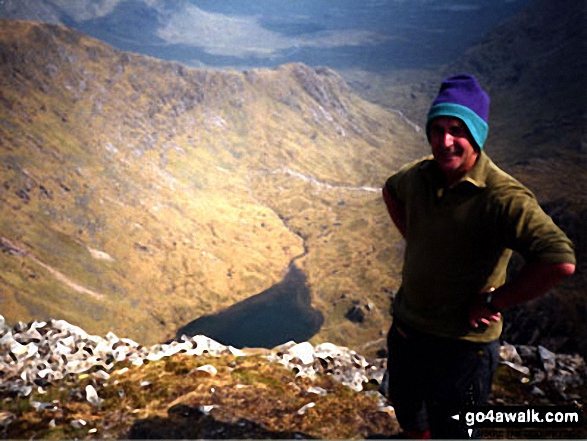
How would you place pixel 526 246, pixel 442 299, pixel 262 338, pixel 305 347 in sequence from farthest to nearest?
pixel 262 338
pixel 305 347
pixel 442 299
pixel 526 246

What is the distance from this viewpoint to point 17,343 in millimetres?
9875

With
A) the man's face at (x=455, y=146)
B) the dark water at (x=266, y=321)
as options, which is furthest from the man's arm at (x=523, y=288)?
the dark water at (x=266, y=321)

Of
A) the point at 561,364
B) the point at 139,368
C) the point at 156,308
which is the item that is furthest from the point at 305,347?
the point at 156,308

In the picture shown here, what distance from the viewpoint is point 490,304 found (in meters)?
3.78

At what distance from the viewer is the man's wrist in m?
3.76

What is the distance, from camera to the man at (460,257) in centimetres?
341

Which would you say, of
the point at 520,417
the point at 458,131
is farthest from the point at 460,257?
the point at 520,417

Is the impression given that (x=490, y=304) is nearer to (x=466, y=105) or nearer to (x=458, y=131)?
(x=458, y=131)

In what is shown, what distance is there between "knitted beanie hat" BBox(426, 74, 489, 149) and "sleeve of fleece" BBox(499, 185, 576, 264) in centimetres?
62

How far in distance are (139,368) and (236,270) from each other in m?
190

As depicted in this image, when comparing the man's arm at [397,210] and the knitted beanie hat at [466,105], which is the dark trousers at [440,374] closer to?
the man's arm at [397,210]

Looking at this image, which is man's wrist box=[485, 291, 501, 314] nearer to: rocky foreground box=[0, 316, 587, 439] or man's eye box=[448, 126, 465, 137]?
man's eye box=[448, 126, 465, 137]

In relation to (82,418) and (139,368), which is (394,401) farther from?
(139,368)

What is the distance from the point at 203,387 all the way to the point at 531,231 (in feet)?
23.5
